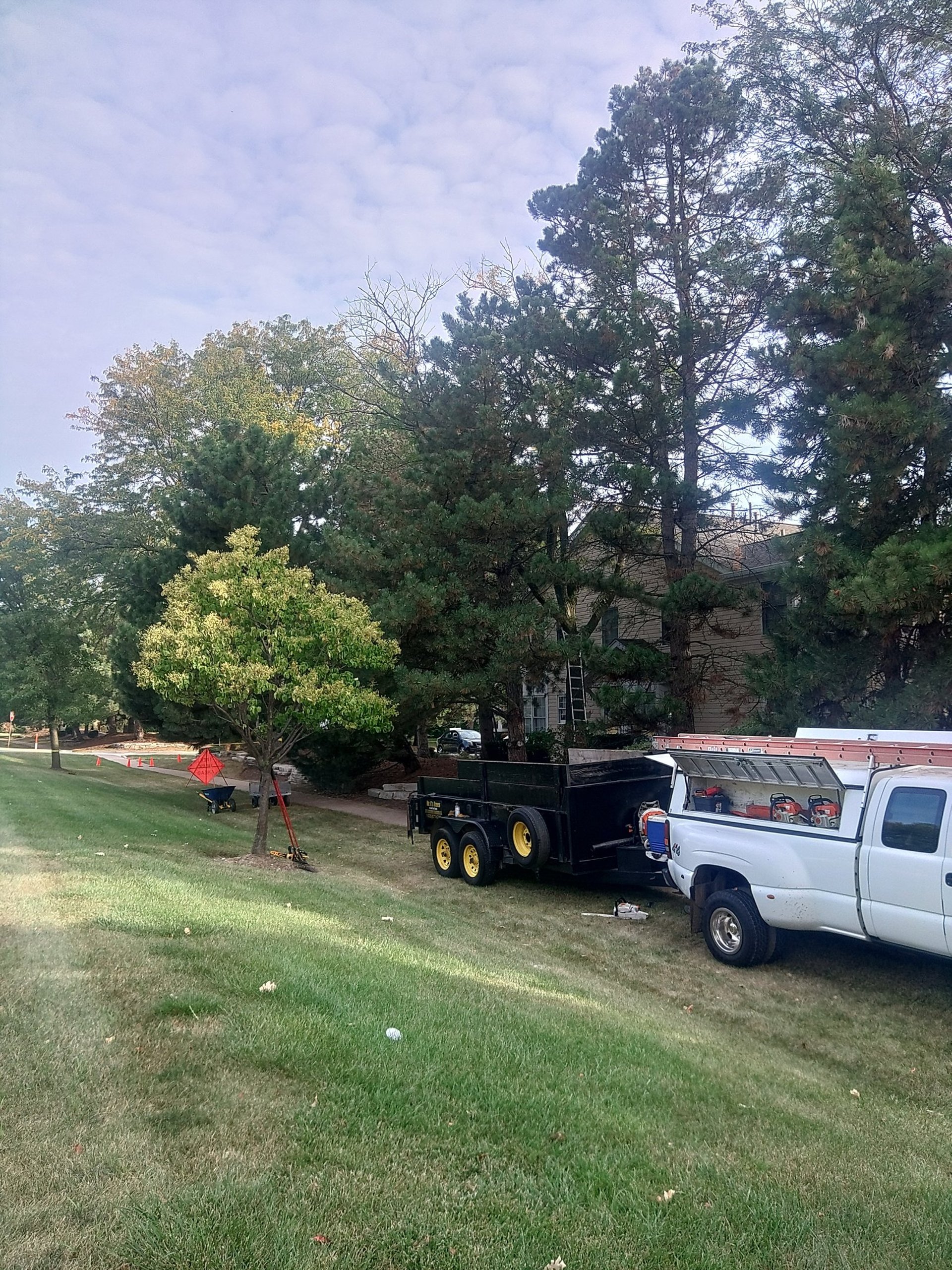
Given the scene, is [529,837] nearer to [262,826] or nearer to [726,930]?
[726,930]

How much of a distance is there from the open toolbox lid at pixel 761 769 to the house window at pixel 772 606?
597cm

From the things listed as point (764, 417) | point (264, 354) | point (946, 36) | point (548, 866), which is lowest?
point (548, 866)

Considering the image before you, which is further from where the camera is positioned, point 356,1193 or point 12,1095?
point 12,1095

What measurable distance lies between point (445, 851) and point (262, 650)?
4151mm

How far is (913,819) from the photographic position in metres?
7.07

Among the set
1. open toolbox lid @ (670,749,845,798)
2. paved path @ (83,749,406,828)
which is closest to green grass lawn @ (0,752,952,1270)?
open toolbox lid @ (670,749,845,798)

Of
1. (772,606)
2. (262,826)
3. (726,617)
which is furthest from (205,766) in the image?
(726,617)

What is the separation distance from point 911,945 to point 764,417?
11.5 metres

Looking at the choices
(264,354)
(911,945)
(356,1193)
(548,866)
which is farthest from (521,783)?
(264,354)

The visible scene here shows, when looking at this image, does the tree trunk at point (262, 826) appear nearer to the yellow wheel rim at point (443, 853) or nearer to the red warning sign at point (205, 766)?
the yellow wheel rim at point (443, 853)

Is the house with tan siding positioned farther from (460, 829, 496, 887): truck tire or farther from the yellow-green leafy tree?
the yellow-green leafy tree

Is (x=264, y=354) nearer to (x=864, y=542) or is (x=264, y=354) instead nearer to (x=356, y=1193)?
(x=864, y=542)

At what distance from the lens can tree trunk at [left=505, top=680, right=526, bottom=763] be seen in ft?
61.1

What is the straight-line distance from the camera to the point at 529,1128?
4152mm
